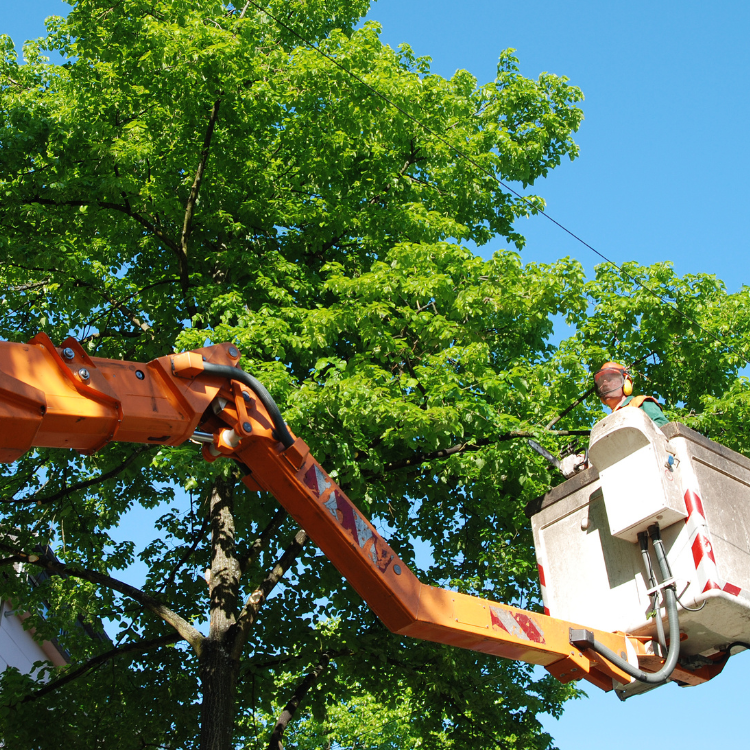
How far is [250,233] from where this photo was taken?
32.9 ft

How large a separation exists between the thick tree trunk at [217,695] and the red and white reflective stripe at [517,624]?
349 centimetres

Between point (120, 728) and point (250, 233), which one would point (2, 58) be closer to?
point (250, 233)

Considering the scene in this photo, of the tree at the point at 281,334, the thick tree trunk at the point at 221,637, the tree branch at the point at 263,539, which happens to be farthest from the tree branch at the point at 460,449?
the thick tree trunk at the point at 221,637

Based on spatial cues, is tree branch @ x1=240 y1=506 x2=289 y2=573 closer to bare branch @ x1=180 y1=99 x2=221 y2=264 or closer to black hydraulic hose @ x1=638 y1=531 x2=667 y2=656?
bare branch @ x1=180 y1=99 x2=221 y2=264

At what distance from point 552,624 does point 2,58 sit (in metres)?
10.5

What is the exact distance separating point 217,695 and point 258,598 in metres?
1.00

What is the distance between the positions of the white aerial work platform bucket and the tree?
197 centimetres

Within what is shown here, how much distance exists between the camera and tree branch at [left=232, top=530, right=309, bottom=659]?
8.09m

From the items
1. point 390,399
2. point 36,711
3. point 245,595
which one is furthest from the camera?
point 245,595

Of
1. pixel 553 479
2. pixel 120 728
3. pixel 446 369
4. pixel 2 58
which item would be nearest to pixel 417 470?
pixel 553 479

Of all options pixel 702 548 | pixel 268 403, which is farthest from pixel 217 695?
pixel 702 548

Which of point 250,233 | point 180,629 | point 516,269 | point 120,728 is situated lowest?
point 120,728

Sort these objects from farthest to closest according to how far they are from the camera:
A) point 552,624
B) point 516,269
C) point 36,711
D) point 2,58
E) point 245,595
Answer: point 2,58, point 245,595, point 516,269, point 36,711, point 552,624

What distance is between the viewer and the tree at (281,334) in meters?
8.45
